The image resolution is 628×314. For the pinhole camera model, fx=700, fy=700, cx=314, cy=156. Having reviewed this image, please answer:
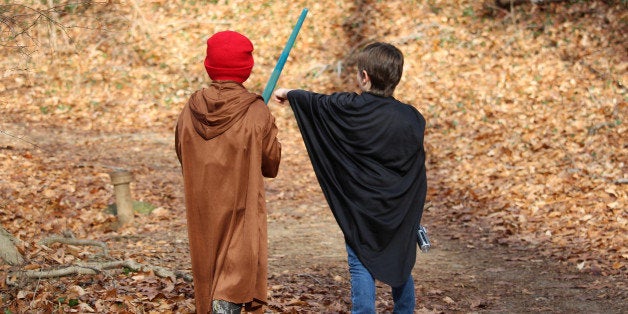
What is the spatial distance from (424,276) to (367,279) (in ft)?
9.94

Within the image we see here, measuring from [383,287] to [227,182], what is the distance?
3.09 m

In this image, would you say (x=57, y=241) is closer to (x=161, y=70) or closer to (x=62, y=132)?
(x=62, y=132)

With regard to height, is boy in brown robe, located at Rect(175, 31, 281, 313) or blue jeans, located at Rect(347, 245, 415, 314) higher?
boy in brown robe, located at Rect(175, 31, 281, 313)

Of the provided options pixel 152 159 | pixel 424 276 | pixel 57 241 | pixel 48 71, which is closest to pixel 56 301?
pixel 57 241

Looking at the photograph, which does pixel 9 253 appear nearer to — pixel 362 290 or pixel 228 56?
pixel 228 56

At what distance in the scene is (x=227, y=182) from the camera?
11.3 feet

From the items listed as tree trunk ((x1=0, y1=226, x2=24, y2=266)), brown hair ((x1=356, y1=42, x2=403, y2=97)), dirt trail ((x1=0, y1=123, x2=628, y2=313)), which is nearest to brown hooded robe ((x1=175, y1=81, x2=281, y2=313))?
brown hair ((x1=356, y1=42, x2=403, y2=97))

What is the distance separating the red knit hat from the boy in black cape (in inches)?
20.5

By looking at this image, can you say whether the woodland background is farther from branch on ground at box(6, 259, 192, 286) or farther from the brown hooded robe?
the brown hooded robe

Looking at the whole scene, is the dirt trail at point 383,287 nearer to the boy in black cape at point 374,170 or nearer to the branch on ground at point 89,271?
the branch on ground at point 89,271

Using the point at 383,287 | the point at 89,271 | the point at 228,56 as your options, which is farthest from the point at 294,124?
the point at 228,56

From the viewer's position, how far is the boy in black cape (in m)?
3.67

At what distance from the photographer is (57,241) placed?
651cm

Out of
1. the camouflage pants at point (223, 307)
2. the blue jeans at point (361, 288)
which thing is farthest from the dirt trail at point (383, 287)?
the camouflage pants at point (223, 307)
